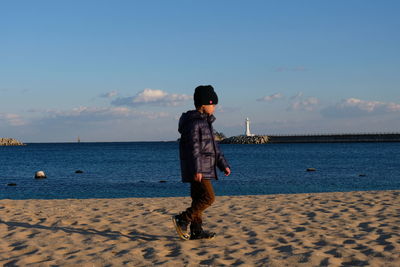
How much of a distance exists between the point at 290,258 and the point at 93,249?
283 centimetres

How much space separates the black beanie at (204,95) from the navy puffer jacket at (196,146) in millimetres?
181

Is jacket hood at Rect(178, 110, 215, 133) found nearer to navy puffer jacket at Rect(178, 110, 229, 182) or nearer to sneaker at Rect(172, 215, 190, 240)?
navy puffer jacket at Rect(178, 110, 229, 182)

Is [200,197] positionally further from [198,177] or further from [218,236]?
[218,236]

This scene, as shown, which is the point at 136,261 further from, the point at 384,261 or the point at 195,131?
the point at 384,261

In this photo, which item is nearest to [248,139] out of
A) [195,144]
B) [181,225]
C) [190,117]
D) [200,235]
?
[200,235]

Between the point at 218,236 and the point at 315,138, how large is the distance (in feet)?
507

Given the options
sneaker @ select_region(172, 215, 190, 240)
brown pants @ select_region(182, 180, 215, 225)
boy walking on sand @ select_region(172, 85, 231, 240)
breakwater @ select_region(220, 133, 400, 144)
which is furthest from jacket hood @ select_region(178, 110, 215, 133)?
breakwater @ select_region(220, 133, 400, 144)

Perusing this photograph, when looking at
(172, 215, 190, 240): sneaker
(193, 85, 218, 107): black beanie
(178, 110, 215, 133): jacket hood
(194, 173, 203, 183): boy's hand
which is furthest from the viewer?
(172, 215, 190, 240): sneaker

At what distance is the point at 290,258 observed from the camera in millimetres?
5750

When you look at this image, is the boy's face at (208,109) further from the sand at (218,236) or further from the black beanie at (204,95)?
the sand at (218,236)

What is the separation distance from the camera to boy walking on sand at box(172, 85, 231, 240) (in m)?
6.28

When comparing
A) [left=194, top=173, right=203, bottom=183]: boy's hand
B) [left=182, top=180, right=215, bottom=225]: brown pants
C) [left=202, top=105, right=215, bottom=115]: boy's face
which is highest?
[left=202, top=105, right=215, bottom=115]: boy's face

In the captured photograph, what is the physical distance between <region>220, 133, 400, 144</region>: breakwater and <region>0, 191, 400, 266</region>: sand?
147 metres

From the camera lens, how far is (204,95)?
6.52m
